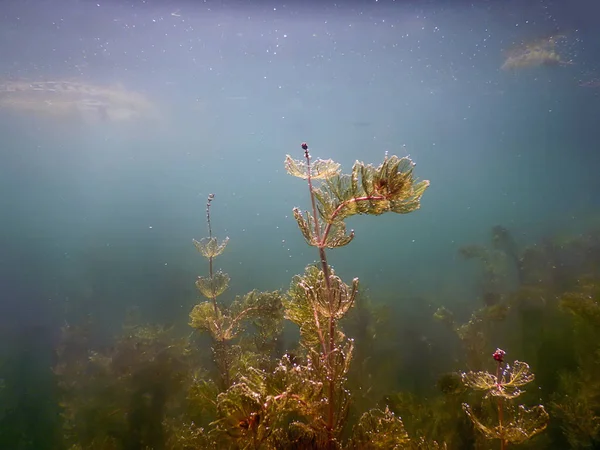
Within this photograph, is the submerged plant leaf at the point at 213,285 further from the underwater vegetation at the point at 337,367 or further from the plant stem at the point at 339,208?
the plant stem at the point at 339,208

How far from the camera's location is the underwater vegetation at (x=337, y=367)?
2.48 m

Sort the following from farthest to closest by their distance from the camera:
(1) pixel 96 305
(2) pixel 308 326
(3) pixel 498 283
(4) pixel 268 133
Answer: (4) pixel 268 133 < (1) pixel 96 305 < (3) pixel 498 283 < (2) pixel 308 326

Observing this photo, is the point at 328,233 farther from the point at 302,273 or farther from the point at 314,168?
the point at 302,273

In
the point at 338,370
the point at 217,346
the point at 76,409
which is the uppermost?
the point at 338,370

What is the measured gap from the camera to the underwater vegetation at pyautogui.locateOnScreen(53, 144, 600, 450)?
2.48 m

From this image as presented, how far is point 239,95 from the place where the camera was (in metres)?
23.5

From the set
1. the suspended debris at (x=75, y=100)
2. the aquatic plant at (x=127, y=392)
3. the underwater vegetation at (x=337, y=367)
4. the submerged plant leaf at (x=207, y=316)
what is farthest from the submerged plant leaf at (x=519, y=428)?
the suspended debris at (x=75, y=100)

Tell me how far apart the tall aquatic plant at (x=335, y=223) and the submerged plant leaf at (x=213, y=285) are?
1753 millimetres

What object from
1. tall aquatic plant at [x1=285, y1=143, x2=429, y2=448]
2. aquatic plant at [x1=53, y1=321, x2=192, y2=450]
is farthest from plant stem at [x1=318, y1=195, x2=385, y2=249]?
aquatic plant at [x1=53, y1=321, x2=192, y2=450]

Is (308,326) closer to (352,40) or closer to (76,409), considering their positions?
(76,409)

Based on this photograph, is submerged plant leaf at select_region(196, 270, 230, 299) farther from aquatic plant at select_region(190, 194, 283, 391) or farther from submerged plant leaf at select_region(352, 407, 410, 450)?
submerged plant leaf at select_region(352, 407, 410, 450)

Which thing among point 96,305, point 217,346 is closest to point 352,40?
point 217,346

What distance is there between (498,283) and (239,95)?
769 inches

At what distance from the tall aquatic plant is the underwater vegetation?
0.01 metres
